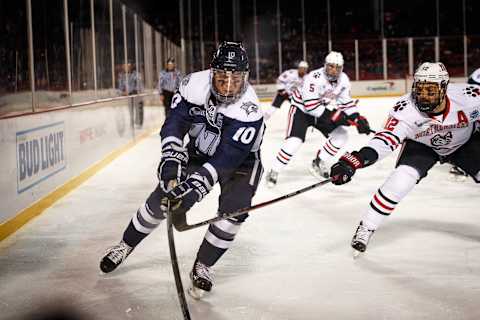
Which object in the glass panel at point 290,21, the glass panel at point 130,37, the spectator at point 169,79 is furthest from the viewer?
the glass panel at point 290,21

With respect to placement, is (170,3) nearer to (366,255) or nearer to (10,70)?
(10,70)

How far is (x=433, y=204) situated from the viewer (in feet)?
14.6

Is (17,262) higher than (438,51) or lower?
lower

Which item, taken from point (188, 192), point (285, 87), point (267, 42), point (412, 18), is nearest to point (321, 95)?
point (188, 192)

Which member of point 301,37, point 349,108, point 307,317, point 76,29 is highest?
point 301,37

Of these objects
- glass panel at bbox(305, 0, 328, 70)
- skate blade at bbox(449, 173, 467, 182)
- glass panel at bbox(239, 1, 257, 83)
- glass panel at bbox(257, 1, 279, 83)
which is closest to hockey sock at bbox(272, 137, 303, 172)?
skate blade at bbox(449, 173, 467, 182)

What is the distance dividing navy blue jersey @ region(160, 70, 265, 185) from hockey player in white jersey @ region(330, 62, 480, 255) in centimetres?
62

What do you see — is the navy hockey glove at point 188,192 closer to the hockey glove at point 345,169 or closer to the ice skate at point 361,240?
the hockey glove at point 345,169

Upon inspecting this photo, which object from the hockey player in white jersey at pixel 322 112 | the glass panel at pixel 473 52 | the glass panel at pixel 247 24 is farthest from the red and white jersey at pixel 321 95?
the glass panel at pixel 247 24

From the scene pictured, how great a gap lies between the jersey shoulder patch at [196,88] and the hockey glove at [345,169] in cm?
76

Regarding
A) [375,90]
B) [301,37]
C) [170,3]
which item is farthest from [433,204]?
[301,37]

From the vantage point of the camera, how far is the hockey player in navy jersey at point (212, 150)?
247cm

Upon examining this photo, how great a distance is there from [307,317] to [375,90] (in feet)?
52.3

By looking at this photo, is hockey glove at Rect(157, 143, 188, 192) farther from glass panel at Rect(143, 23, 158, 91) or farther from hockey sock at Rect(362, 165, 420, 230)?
glass panel at Rect(143, 23, 158, 91)
